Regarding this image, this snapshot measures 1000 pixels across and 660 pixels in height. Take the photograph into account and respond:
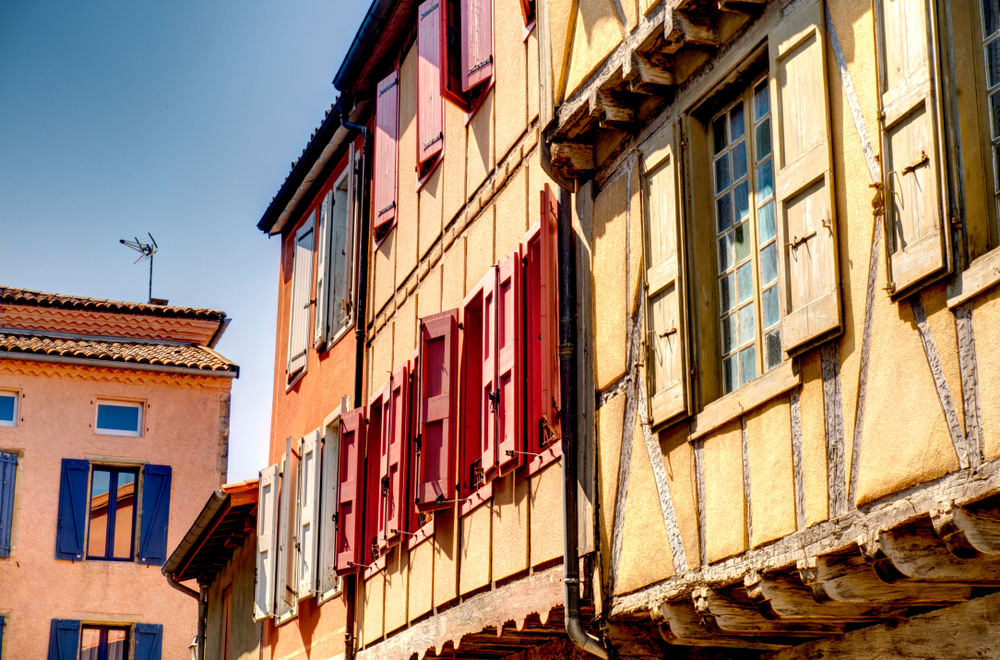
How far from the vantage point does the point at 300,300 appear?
1426 centimetres

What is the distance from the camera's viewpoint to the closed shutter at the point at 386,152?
11.3m

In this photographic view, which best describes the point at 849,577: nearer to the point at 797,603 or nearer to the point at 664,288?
the point at 797,603

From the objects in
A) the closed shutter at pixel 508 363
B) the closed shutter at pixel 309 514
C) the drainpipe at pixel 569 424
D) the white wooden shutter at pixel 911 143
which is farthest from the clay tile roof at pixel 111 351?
the white wooden shutter at pixel 911 143

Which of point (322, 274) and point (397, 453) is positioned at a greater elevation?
point (322, 274)

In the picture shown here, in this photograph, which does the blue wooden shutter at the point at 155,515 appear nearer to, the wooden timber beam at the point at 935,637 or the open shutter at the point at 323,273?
the open shutter at the point at 323,273

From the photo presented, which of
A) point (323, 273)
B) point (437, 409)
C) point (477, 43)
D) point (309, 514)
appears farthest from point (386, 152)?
point (437, 409)

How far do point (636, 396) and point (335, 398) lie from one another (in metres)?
6.42

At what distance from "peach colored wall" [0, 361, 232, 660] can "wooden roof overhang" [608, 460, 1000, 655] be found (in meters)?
16.9

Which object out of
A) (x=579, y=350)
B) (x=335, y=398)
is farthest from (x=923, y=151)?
(x=335, y=398)

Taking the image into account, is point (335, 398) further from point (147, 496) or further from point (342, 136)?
point (147, 496)

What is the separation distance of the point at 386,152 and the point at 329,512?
3.11m

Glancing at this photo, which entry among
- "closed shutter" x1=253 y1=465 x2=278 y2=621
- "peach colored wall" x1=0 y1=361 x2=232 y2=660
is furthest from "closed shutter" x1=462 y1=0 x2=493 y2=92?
"peach colored wall" x1=0 y1=361 x2=232 y2=660

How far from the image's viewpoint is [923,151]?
438 cm

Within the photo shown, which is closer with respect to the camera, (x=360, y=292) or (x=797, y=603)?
(x=797, y=603)
